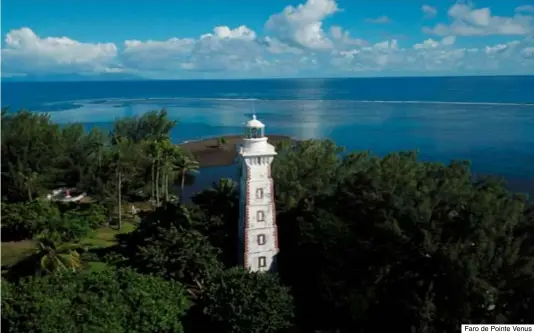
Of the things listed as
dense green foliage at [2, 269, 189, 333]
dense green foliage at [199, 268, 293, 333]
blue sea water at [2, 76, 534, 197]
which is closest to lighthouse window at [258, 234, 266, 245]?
dense green foliage at [199, 268, 293, 333]

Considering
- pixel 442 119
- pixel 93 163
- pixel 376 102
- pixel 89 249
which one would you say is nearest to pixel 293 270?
pixel 89 249

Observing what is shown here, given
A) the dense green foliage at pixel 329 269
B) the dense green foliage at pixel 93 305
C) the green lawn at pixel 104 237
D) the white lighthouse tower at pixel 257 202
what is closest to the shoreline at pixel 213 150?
the green lawn at pixel 104 237

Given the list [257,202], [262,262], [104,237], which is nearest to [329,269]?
[262,262]

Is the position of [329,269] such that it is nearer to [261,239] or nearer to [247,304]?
[261,239]

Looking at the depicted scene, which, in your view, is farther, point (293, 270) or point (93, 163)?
point (93, 163)

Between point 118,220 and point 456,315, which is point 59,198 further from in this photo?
point 456,315

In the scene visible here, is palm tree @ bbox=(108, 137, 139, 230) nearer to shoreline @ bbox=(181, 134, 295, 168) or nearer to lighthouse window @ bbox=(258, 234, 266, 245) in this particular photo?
lighthouse window @ bbox=(258, 234, 266, 245)

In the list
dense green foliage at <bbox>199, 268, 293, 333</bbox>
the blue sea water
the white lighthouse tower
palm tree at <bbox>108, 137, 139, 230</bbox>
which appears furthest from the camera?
the blue sea water

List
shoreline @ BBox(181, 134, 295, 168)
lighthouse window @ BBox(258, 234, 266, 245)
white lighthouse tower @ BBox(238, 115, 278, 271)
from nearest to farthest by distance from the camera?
1. white lighthouse tower @ BBox(238, 115, 278, 271)
2. lighthouse window @ BBox(258, 234, 266, 245)
3. shoreline @ BBox(181, 134, 295, 168)
